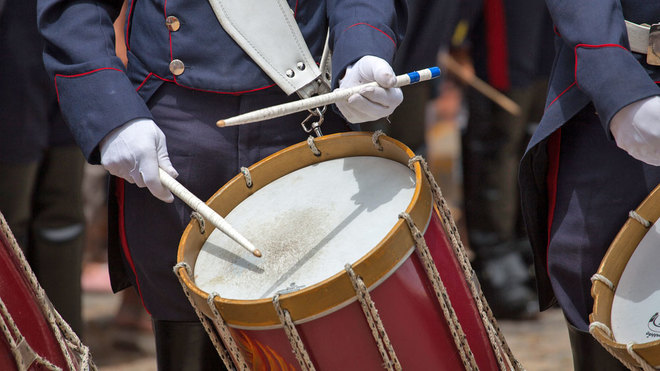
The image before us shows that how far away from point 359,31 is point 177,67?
0.35 meters

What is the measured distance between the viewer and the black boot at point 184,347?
1.94 meters

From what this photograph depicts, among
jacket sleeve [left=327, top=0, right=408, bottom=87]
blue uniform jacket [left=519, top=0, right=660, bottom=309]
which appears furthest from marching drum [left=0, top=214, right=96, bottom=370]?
blue uniform jacket [left=519, top=0, right=660, bottom=309]

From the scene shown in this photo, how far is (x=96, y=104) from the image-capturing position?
175 cm

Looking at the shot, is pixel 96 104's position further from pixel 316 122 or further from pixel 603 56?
pixel 603 56

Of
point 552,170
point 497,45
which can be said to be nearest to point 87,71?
point 552,170

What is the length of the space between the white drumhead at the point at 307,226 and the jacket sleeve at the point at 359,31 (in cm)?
18

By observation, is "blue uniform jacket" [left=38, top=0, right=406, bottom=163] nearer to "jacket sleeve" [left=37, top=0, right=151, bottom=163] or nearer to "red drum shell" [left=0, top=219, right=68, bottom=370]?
"jacket sleeve" [left=37, top=0, right=151, bottom=163]

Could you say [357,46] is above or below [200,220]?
above

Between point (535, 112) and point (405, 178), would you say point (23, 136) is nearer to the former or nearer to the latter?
point (405, 178)

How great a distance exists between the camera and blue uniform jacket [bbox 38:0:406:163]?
5.74 ft

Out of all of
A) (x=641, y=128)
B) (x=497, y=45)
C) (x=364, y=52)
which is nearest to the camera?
(x=641, y=128)

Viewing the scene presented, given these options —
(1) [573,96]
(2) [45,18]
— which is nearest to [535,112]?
(1) [573,96]

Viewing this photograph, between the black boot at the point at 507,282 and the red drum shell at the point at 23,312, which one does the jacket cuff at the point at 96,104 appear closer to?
the red drum shell at the point at 23,312

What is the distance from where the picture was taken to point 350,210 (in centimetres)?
172
